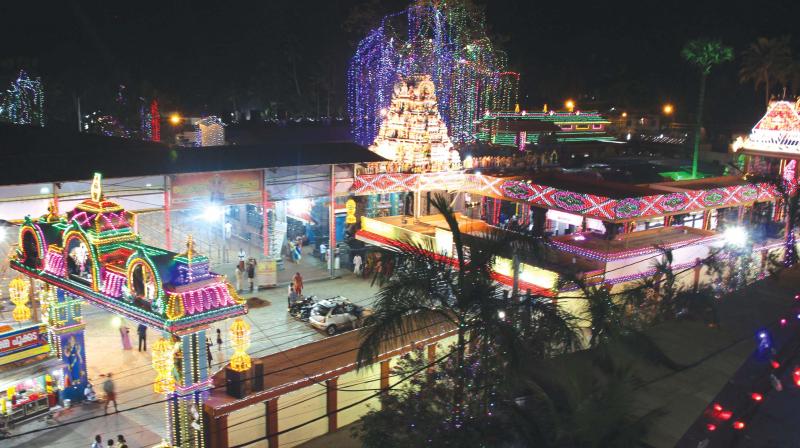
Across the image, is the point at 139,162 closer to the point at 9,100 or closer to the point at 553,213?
the point at 553,213

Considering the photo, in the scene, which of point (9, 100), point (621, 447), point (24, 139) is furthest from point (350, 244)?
point (9, 100)

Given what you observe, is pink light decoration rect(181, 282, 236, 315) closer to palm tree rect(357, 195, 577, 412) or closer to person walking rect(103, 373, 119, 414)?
palm tree rect(357, 195, 577, 412)

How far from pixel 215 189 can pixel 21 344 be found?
368 inches

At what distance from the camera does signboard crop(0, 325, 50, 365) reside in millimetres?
16750

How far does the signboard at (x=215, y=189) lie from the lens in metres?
23.9

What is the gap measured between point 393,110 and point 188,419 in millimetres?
20598

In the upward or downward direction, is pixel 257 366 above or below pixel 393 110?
below

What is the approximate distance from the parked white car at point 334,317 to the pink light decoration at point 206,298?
8.69 metres

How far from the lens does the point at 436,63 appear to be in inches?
1394

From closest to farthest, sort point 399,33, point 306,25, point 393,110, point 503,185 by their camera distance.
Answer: point 503,185, point 393,110, point 399,33, point 306,25

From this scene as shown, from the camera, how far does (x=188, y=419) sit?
13234mm

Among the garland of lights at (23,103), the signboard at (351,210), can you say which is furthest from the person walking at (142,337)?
the garland of lights at (23,103)

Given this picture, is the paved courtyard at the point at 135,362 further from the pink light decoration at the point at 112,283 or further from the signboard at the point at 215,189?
the signboard at the point at 215,189

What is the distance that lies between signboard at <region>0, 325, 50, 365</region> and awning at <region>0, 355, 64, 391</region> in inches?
6.0
